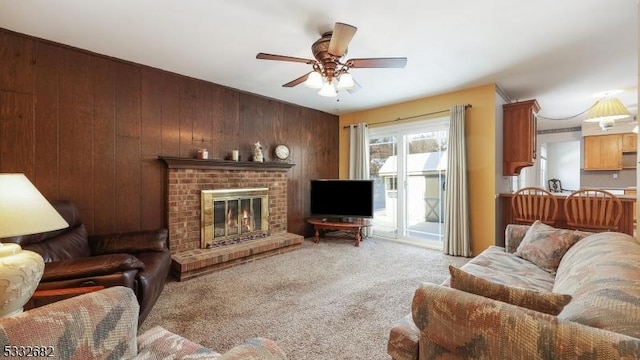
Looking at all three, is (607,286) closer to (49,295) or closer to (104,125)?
(49,295)

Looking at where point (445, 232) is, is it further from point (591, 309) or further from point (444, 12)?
point (591, 309)

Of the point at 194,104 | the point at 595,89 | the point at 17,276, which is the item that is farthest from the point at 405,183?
the point at 17,276

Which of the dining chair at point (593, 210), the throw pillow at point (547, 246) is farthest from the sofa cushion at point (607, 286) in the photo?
the dining chair at point (593, 210)

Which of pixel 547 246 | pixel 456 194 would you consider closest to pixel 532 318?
pixel 547 246

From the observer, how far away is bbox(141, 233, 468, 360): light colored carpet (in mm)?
1914

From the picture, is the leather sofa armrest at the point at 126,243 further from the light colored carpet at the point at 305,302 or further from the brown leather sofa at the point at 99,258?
the light colored carpet at the point at 305,302

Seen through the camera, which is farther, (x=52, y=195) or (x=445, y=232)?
(x=445, y=232)

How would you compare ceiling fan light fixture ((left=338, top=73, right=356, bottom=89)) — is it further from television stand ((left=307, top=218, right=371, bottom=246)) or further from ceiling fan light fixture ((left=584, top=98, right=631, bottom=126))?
ceiling fan light fixture ((left=584, top=98, right=631, bottom=126))

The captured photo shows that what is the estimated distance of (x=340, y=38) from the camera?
199 centimetres

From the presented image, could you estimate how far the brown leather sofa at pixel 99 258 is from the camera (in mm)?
1725

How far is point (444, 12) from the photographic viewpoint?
7.06ft

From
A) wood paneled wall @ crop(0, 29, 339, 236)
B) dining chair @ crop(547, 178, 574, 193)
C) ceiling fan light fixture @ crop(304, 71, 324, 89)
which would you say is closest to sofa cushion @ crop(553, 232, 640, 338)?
ceiling fan light fixture @ crop(304, 71, 324, 89)

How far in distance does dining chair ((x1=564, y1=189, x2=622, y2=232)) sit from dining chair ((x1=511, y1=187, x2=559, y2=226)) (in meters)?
0.14

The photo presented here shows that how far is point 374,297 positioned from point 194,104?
3258 millimetres
